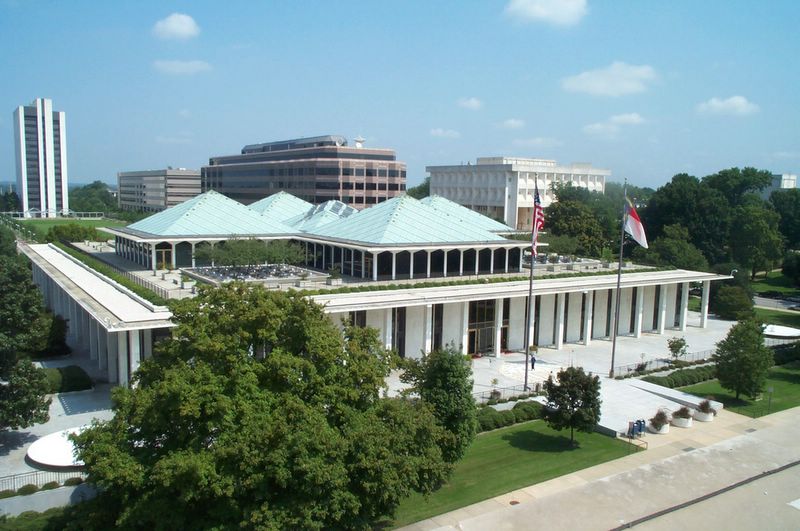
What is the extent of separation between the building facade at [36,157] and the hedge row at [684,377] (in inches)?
7559

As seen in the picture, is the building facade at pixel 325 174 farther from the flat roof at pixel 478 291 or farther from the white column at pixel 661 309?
the white column at pixel 661 309

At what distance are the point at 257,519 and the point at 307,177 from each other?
384 ft

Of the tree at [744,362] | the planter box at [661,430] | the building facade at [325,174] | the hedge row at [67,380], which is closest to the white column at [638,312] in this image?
the tree at [744,362]

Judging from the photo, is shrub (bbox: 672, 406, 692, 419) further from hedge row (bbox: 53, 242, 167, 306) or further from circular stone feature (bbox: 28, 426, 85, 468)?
circular stone feature (bbox: 28, 426, 85, 468)

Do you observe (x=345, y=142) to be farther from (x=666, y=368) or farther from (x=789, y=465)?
(x=789, y=465)

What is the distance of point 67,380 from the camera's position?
119ft

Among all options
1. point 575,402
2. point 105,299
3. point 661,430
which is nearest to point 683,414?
point 661,430

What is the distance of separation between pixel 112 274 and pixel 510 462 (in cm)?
3500

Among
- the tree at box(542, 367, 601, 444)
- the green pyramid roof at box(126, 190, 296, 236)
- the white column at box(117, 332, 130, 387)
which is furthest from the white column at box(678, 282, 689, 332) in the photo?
the white column at box(117, 332, 130, 387)

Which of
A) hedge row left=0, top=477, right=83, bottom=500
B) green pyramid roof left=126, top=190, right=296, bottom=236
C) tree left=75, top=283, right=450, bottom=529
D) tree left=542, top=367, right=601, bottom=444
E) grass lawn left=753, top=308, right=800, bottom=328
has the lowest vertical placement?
hedge row left=0, top=477, right=83, bottom=500

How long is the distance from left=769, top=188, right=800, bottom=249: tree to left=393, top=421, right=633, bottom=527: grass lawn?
296 feet

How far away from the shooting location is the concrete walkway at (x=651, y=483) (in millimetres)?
23391

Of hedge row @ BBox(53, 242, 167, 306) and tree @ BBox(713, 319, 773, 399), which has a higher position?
hedge row @ BBox(53, 242, 167, 306)

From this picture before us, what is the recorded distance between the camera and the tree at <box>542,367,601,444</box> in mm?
30062
